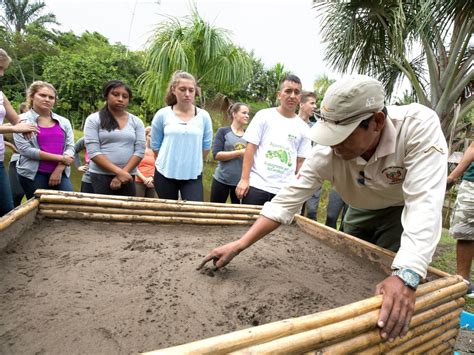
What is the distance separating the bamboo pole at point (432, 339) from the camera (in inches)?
43.2

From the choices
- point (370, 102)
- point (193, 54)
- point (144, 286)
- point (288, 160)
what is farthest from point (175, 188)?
point (193, 54)

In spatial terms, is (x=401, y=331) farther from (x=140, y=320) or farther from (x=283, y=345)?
(x=140, y=320)

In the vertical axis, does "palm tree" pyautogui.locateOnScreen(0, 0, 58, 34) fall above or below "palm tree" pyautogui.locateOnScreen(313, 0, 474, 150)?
above

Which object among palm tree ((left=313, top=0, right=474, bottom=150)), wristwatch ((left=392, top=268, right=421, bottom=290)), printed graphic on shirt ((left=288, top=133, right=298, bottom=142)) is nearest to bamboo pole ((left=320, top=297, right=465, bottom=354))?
wristwatch ((left=392, top=268, right=421, bottom=290))

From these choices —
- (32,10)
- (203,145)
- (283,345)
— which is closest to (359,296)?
(283,345)

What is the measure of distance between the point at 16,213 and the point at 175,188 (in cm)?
115

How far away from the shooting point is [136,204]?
2.11 meters

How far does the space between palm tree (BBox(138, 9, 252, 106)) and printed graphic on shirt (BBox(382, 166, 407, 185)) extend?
511 centimetres

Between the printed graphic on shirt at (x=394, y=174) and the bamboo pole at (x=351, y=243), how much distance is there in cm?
43

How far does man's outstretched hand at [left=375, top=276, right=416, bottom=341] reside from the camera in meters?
0.98

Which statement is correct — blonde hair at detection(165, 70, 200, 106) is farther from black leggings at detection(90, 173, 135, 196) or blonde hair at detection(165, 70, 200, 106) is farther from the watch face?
the watch face

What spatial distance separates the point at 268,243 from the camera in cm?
205

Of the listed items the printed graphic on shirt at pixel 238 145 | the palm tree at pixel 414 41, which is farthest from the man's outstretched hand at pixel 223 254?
the palm tree at pixel 414 41

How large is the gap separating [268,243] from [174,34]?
509 cm
